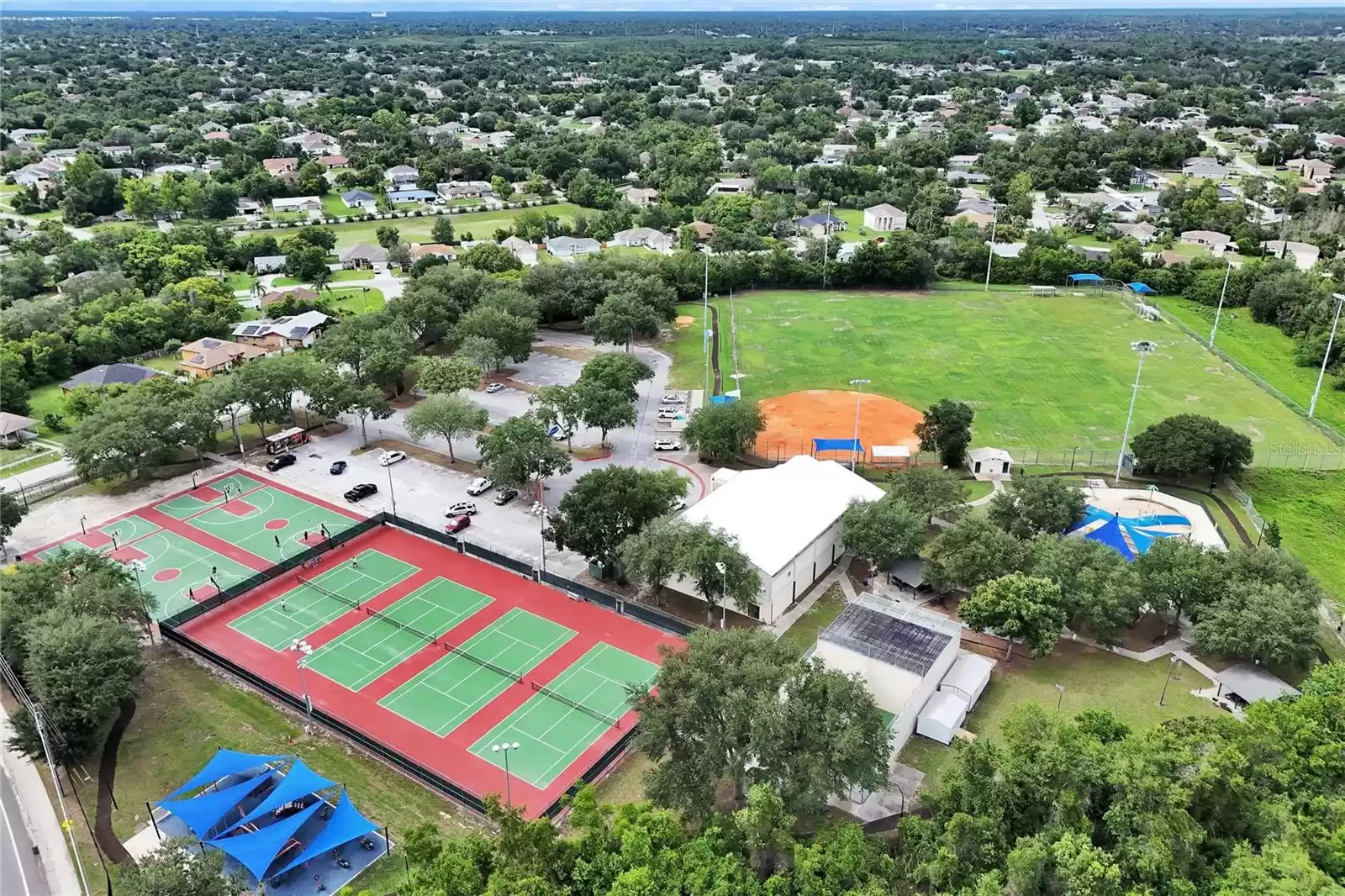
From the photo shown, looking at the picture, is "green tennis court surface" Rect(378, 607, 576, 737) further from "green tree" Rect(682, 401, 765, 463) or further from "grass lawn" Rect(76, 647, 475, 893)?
"green tree" Rect(682, 401, 765, 463)

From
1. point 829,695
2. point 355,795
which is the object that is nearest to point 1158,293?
point 829,695

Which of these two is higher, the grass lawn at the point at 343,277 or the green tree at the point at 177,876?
the green tree at the point at 177,876

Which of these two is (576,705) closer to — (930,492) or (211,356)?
(930,492)

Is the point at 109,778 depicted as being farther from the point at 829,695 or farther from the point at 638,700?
the point at 829,695

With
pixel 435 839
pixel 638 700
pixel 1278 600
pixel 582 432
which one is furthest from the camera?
pixel 582 432

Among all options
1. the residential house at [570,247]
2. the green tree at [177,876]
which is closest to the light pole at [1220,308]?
the residential house at [570,247]

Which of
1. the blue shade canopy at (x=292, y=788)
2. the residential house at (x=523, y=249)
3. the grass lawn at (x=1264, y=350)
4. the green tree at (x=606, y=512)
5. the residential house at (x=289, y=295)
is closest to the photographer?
the blue shade canopy at (x=292, y=788)

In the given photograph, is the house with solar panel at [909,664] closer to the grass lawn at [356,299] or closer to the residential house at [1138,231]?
the grass lawn at [356,299]
